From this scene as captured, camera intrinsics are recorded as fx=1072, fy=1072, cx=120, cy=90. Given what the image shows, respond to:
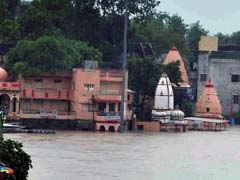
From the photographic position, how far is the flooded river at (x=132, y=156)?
24500 mm

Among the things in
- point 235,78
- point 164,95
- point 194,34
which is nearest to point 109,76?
point 164,95

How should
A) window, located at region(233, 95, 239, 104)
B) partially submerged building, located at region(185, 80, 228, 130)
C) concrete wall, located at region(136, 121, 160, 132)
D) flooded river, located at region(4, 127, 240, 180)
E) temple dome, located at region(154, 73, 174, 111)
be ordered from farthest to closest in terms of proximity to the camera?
Answer: window, located at region(233, 95, 239, 104), partially submerged building, located at region(185, 80, 228, 130), temple dome, located at region(154, 73, 174, 111), concrete wall, located at region(136, 121, 160, 132), flooded river, located at region(4, 127, 240, 180)

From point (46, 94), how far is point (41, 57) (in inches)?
98.7

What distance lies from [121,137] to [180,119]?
28.5 ft

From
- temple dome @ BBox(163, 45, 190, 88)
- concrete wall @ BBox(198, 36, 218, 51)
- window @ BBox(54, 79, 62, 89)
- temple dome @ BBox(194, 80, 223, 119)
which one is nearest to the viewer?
window @ BBox(54, 79, 62, 89)

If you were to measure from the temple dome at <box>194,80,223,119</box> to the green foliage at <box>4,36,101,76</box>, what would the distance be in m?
9.17

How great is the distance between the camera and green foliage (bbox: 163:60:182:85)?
55594mm

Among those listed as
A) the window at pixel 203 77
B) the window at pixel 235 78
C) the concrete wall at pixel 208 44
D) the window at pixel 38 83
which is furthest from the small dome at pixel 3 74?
A: the window at pixel 235 78

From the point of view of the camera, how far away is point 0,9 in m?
55.8

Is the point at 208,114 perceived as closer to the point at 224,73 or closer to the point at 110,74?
the point at 110,74

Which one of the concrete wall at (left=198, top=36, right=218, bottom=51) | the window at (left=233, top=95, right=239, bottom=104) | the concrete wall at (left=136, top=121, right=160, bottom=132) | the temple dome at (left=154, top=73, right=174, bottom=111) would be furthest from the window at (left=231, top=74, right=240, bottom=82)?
the concrete wall at (left=136, top=121, right=160, bottom=132)

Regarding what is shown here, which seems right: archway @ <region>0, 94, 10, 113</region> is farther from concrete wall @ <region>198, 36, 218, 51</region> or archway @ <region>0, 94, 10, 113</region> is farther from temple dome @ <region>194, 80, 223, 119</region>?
concrete wall @ <region>198, 36, 218, 51</region>

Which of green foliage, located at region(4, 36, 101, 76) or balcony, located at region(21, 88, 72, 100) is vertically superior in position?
green foliage, located at region(4, 36, 101, 76)

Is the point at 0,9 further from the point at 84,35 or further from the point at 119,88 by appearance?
the point at 119,88
